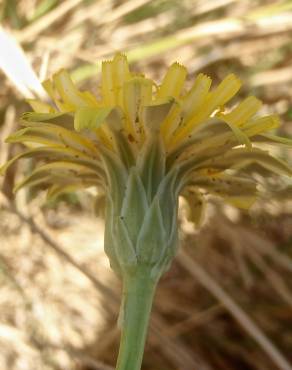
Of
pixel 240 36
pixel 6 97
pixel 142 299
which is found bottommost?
pixel 142 299

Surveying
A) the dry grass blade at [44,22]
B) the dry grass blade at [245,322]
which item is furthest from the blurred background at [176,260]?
the dry grass blade at [245,322]

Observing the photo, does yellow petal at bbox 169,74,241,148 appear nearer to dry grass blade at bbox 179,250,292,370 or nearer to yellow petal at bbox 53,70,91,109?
yellow petal at bbox 53,70,91,109

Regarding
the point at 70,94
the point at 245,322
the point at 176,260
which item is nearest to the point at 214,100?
the point at 70,94

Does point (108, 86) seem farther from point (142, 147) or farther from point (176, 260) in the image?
point (176, 260)

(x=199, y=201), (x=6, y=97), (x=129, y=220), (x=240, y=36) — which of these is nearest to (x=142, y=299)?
(x=129, y=220)

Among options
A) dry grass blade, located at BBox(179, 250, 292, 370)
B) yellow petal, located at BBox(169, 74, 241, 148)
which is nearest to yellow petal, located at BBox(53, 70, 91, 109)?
yellow petal, located at BBox(169, 74, 241, 148)

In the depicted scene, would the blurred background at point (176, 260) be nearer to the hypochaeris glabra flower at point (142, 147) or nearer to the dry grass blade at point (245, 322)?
the dry grass blade at point (245, 322)

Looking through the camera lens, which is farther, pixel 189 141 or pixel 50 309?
pixel 50 309

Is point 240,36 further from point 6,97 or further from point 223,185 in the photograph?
point 223,185
